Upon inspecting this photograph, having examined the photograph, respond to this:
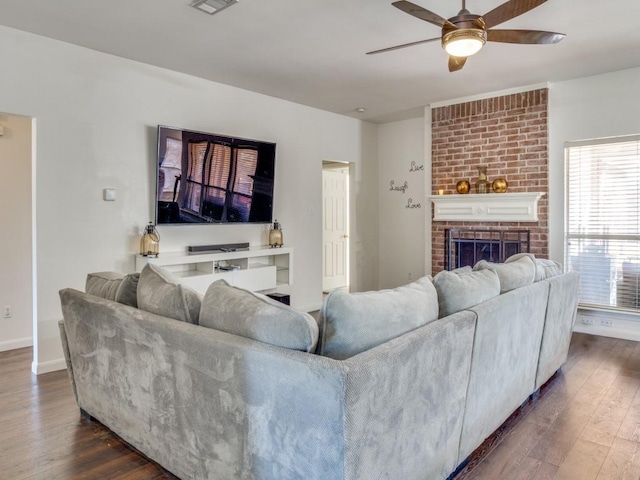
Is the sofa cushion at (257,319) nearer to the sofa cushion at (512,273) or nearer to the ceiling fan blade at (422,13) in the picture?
the sofa cushion at (512,273)

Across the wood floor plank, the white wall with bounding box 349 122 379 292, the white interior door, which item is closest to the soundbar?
the white wall with bounding box 349 122 379 292

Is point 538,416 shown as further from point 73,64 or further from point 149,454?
point 73,64

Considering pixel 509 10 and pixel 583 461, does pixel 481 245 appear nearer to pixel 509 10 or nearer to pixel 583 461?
pixel 509 10

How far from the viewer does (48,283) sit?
11.1 ft

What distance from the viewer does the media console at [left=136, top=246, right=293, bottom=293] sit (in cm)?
389

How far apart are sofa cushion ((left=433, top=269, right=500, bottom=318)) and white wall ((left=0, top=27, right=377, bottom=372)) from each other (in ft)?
9.33

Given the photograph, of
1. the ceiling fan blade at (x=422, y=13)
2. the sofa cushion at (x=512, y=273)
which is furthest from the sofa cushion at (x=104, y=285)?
the ceiling fan blade at (x=422, y=13)

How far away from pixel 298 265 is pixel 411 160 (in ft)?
7.58

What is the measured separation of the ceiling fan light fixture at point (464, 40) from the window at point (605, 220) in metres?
2.65

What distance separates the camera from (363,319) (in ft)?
5.06

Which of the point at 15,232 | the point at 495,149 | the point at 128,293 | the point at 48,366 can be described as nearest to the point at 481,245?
the point at 495,149

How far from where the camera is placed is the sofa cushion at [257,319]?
4.77 ft

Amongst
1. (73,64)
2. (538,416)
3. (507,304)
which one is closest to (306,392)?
(507,304)

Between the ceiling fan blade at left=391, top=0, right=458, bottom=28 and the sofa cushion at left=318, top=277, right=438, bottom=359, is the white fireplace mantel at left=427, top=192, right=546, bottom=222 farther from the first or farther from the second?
the sofa cushion at left=318, top=277, right=438, bottom=359
